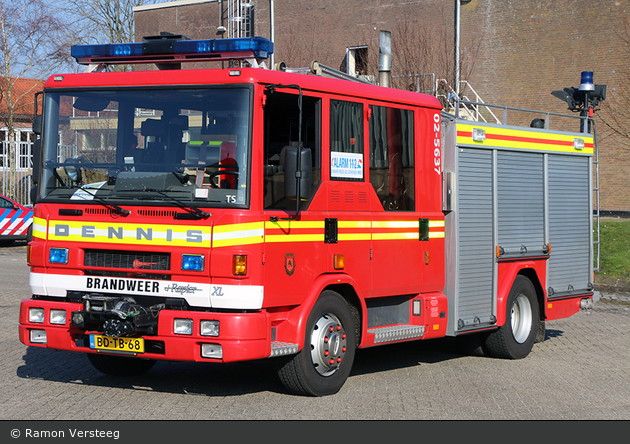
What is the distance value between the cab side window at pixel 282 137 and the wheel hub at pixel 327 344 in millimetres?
1141

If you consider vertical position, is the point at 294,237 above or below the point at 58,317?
above

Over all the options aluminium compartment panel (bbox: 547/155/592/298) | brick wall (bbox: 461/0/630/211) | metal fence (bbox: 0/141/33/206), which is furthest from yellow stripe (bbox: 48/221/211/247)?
brick wall (bbox: 461/0/630/211)

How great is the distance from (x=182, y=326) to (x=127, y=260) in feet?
2.54

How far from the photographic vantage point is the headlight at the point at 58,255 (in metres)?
6.92

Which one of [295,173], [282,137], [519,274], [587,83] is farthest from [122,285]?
[587,83]

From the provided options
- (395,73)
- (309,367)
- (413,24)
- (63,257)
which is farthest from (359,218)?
(413,24)

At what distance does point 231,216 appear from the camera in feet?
20.9

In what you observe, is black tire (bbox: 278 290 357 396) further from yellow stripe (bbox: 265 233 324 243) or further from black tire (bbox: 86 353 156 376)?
black tire (bbox: 86 353 156 376)

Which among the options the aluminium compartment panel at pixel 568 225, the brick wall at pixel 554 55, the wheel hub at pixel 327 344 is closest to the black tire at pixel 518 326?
the aluminium compartment panel at pixel 568 225

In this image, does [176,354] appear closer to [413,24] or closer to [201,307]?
[201,307]

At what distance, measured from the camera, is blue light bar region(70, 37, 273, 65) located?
700 centimetres

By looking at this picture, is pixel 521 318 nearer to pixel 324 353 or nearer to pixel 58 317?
pixel 324 353

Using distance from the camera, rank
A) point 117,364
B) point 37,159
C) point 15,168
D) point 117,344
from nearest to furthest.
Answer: point 117,344, point 37,159, point 117,364, point 15,168

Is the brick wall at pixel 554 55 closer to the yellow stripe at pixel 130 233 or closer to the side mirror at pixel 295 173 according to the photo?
the side mirror at pixel 295 173
